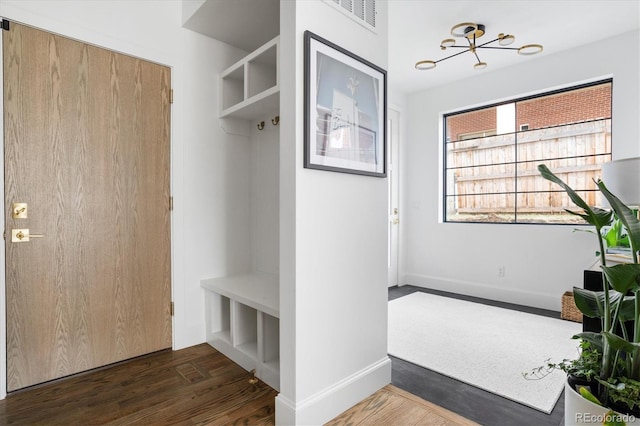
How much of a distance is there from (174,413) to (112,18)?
251 cm

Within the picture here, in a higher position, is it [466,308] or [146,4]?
[146,4]

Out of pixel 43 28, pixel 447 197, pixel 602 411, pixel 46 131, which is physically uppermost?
pixel 43 28

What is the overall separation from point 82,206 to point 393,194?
12.1 ft

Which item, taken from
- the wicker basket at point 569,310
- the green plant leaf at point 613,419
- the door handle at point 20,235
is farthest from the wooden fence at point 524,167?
the door handle at point 20,235

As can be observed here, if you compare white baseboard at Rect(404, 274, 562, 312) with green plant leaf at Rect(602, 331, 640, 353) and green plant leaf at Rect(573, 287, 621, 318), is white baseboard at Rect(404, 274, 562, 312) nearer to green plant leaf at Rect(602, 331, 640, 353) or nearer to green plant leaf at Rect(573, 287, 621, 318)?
green plant leaf at Rect(573, 287, 621, 318)

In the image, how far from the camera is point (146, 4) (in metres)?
2.47

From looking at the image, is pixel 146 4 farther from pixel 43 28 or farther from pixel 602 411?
pixel 602 411

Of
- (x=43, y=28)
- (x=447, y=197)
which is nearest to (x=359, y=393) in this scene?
(x=43, y=28)

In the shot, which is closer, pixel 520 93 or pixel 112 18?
pixel 112 18

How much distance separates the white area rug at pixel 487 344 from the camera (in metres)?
2.16

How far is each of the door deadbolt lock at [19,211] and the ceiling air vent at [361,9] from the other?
2123 millimetres

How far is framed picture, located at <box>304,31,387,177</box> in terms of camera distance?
68.9 inches

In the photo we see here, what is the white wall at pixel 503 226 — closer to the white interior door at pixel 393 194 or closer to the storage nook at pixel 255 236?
the white interior door at pixel 393 194

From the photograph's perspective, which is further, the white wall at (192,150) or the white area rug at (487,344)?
the white wall at (192,150)
